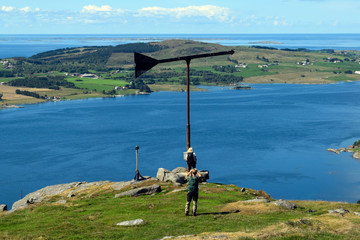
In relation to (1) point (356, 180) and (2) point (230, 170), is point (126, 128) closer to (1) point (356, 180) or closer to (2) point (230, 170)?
(2) point (230, 170)

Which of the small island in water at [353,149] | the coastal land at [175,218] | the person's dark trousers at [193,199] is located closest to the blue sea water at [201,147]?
the small island in water at [353,149]

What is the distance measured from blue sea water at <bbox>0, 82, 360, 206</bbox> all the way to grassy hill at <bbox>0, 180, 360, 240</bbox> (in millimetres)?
59551

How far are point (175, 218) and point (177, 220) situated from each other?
0.59m

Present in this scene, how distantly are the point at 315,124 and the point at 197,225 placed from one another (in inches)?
5664

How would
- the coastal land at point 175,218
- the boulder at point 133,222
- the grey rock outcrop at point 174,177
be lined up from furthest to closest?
the grey rock outcrop at point 174,177 → the boulder at point 133,222 → the coastal land at point 175,218

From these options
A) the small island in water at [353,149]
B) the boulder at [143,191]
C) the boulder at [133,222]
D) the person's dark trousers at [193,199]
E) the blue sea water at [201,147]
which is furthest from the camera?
the small island in water at [353,149]

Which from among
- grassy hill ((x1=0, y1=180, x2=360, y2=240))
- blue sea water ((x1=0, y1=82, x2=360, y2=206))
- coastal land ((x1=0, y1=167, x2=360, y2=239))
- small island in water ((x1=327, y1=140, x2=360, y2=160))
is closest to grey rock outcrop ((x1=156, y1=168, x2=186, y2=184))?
coastal land ((x1=0, y1=167, x2=360, y2=239))

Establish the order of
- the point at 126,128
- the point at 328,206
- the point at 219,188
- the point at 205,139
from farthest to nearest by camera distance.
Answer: the point at 126,128 < the point at 205,139 < the point at 219,188 < the point at 328,206

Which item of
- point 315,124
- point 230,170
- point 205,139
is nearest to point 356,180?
point 230,170

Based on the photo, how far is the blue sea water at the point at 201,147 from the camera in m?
100

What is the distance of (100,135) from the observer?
14912cm

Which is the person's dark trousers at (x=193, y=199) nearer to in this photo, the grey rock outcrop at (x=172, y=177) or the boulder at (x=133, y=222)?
the boulder at (x=133, y=222)

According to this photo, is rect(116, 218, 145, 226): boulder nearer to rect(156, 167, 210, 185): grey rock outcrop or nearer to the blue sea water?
rect(156, 167, 210, 185): grey rock outcrop

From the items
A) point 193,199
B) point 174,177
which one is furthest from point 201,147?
point 193,199
